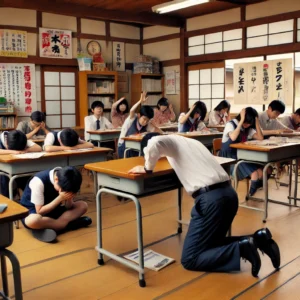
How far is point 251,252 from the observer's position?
8.61 feet

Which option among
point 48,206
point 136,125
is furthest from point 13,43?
point 48,206

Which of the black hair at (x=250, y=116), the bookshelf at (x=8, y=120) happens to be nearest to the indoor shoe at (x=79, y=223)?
the black hair at (x=250, y=116)

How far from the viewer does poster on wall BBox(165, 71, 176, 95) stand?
899cm

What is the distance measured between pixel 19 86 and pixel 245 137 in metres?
4.73

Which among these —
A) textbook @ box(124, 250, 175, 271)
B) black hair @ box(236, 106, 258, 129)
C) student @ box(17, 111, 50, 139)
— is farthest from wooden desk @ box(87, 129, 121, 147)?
textbook @ box(124, 250, 175, 271)

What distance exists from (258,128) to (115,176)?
252 centimetres

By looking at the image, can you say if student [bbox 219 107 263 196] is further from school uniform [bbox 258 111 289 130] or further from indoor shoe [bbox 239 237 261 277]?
indoor shoe [bbox 239 237 261 277]

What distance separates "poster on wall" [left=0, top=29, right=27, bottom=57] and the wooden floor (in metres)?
4.66

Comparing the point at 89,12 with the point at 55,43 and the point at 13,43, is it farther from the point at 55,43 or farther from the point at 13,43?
the point at 13,43

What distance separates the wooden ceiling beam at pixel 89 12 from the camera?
6273mm

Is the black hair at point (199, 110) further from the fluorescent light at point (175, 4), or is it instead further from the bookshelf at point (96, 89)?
the bookshelf at point (96, 89)

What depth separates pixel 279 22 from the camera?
701 centimetres

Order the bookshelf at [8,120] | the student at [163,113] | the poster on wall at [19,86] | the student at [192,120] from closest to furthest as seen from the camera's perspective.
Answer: the student at [192,120], the bookshelf at [8,120], the poster on wall at [19,86], the student at [163,113]

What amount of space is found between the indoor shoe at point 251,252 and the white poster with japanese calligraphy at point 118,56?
6867 millimetres
